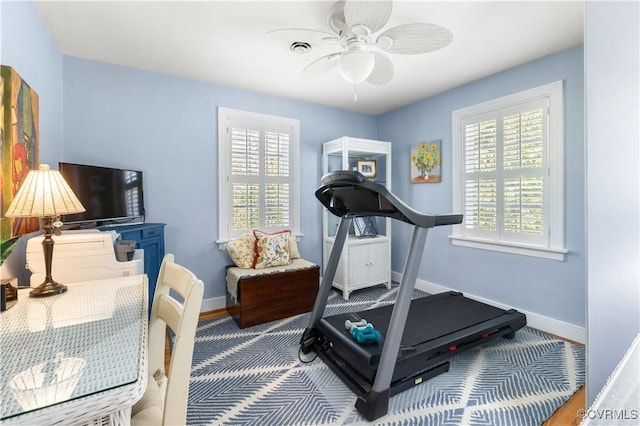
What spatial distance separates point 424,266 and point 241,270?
232 centimetres

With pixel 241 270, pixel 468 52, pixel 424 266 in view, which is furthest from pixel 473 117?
pixel 241 270

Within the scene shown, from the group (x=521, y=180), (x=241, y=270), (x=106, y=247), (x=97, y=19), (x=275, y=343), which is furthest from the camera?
(x=241, y=270)

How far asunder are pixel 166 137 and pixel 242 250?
1.39 meters

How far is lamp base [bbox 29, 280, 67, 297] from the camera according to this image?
1.25 meters

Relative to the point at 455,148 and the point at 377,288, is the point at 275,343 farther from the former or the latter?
the point at 455,148

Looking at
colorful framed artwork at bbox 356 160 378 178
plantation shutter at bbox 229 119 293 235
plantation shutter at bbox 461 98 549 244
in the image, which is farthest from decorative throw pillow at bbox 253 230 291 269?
plantation shutter at bbox 461 98 549 244

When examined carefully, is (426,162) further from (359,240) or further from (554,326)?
(554,326)

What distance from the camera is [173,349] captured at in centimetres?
82

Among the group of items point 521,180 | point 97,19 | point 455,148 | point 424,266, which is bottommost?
point 424,266

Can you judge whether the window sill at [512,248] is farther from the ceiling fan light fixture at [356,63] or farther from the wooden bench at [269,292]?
the ceiling fan light fixture at [356,63]

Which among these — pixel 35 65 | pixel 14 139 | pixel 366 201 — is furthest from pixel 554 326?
pixel 35 65

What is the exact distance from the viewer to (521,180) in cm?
281

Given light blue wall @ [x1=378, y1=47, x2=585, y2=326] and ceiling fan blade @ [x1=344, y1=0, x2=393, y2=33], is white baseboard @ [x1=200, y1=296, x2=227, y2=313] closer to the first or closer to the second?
light blue wall @ [x1=378, y1=47, x2=585, y2=326]

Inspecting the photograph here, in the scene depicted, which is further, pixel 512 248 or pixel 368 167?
pixel 368 167
